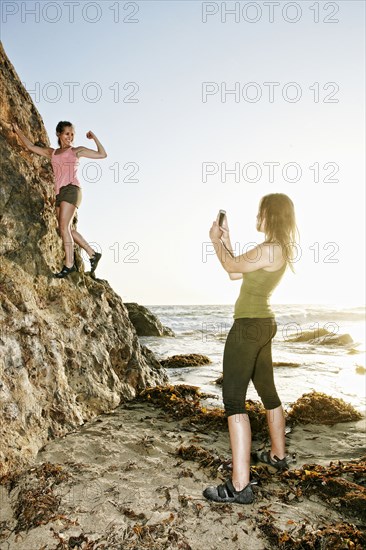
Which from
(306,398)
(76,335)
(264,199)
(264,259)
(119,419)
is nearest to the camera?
(264,259)

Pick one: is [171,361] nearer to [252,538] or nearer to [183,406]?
[183,406]

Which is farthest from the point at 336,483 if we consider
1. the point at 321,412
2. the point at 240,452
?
the point at 321,412

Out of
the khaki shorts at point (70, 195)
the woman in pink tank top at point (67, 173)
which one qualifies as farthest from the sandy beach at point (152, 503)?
the khaki shorts at point (70, 195)

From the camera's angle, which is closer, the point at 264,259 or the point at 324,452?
the point at 264,259

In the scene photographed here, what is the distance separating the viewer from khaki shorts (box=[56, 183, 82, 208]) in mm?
4895

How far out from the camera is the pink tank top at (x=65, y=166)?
4.92m

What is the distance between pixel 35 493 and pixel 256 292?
93.2 inches

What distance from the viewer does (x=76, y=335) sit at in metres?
4.70

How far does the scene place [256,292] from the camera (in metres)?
3.16

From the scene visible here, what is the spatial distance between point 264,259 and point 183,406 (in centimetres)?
274

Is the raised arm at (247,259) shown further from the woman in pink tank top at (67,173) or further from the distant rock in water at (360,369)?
the distant rock in water at (360,369)

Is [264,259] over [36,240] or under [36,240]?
under

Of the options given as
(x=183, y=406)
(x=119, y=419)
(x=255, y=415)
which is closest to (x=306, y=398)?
(x=255, y=415)

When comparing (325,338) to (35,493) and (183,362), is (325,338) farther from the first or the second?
(35,493)
